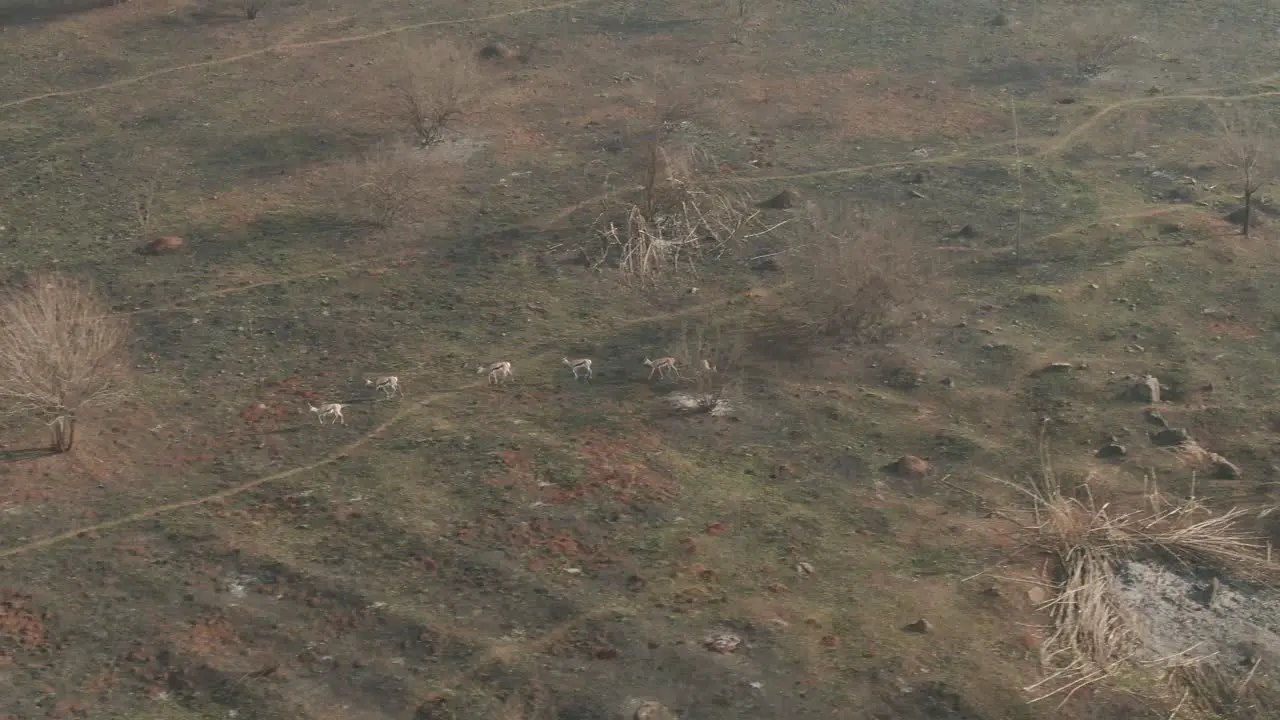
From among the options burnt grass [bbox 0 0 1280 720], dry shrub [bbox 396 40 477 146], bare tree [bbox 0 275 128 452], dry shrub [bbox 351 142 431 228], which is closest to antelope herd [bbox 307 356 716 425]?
burnt grass [bbox 0 0 1280 720]

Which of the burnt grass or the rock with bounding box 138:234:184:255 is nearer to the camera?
the burnt grass

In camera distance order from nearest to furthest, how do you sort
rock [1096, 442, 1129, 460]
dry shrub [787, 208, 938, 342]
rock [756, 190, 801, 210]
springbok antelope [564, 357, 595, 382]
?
rock [1096, 442, 1129, 460]
springbok antelope [564, 357, 595, 382]
dry shrub [787, 208, 938, 342]
rock [756, 190, 801, 210]

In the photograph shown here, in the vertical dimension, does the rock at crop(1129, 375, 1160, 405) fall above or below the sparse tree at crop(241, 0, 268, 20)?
below

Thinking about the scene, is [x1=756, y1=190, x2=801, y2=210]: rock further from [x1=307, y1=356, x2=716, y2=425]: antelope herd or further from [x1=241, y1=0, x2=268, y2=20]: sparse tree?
[x1=241, y1=0, x2=268, y2=20]: sparse tree

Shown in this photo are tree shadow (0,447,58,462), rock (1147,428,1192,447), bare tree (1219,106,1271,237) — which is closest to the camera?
tree shadow (0,447,58,462)

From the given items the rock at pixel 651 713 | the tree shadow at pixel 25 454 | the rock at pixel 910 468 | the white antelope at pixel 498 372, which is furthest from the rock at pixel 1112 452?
the tree shadow at pixel 25 454

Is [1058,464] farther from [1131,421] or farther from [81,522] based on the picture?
[81,522]

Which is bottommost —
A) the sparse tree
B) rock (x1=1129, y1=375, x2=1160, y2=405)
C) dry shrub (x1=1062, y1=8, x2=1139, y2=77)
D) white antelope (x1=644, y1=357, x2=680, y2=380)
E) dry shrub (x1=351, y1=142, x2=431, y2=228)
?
rock (x1=1129, y1=375, x2=1160, y2=405)
